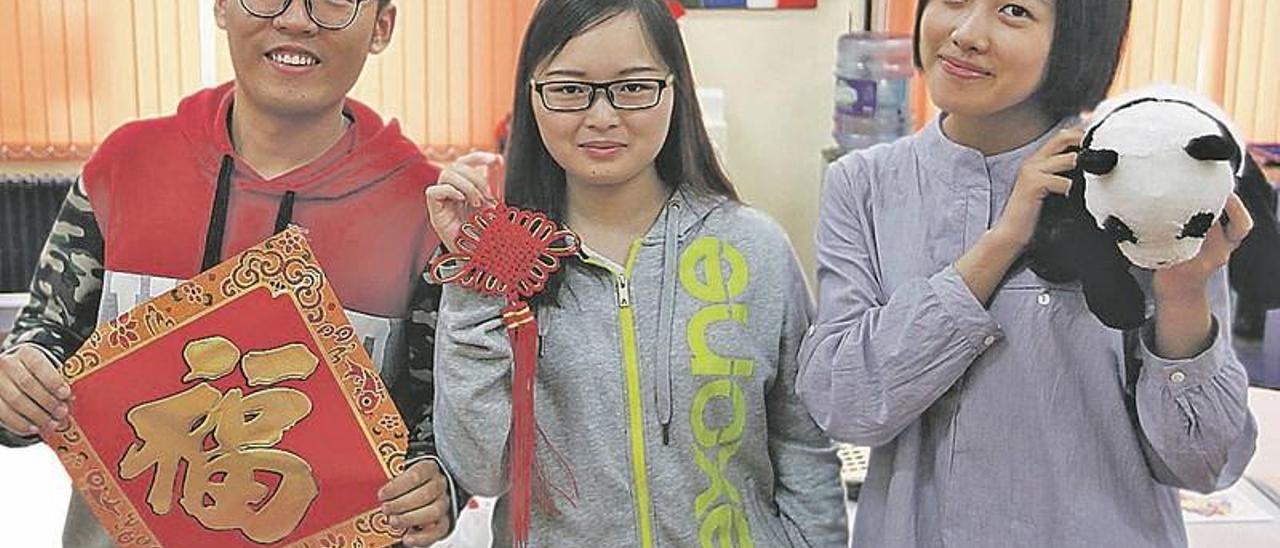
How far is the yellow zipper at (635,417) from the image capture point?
4.06 feet

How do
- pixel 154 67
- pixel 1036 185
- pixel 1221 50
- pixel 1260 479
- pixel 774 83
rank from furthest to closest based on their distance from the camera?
pixel 774 83 → pixel 1221 50 → pixel 154 67 → pixel 1260 479 → pixel 1036 185

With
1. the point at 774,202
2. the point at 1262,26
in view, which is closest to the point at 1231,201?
the point at 1262,26

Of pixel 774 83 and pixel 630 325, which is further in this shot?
pixel 774 83

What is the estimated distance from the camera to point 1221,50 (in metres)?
2.24

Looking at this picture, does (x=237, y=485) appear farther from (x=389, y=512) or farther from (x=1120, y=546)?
(x=1120, y=546)

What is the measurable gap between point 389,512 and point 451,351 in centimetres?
16

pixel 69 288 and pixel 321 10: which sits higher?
pixel 321 10

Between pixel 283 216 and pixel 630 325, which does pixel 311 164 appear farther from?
pixel 630 325

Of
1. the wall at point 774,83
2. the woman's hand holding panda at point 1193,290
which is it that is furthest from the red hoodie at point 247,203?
the wall at point 774,83

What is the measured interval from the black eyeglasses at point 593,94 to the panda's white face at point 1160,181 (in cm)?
38

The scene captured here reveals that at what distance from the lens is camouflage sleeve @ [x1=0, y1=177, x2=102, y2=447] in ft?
4.06

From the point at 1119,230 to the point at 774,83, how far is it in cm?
246

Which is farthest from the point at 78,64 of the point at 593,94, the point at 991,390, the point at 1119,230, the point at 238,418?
the point at 1119,230

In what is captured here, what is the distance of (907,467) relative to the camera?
123cm
